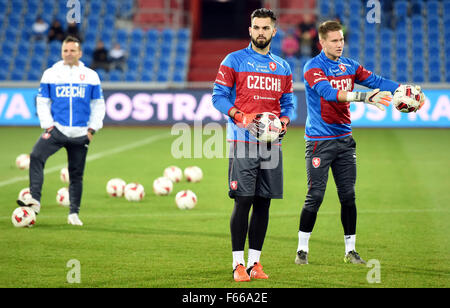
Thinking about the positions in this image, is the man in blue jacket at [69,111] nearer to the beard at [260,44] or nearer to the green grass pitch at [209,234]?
the green grass pitch at [209,234]

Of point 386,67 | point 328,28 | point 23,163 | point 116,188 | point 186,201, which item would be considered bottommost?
point 186,201

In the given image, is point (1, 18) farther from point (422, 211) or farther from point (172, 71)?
point (422, 211)

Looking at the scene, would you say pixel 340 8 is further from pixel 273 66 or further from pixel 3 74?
pixel 273 66

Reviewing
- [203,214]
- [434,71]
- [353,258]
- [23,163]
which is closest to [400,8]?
[434,71]

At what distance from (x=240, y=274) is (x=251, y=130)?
1.27 meters

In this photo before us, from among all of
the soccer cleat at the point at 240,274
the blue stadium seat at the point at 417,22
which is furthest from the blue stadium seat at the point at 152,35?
the soccer cleat at the point at 240,274

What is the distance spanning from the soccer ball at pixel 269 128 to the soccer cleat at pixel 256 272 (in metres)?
1.16

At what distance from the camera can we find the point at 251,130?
6.37 metres

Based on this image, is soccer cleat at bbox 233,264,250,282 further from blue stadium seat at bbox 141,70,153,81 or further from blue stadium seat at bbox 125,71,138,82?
blue stadium seat at bbox 141,70,153,81

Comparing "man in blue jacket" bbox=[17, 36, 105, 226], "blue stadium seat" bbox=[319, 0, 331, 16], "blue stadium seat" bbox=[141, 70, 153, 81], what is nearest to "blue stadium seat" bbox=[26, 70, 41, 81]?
"blue stadium seat" bbox=[141, 70, 153, 81]

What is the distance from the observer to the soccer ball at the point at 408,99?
6.92 m
